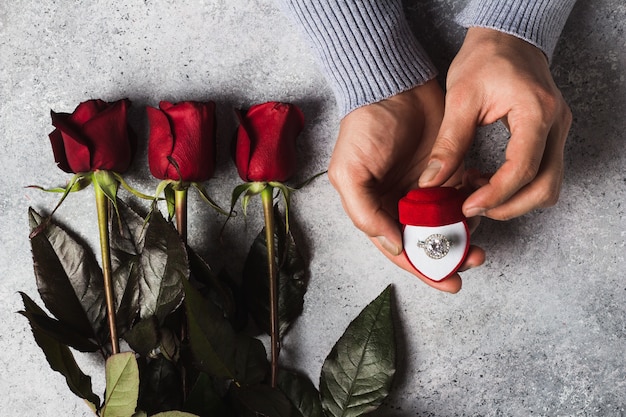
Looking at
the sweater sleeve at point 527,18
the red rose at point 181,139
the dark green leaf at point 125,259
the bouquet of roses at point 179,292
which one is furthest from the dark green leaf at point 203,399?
the sweater sleeve at point 527,18

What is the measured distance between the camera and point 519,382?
766 millimetres

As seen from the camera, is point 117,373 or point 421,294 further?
point 421,294

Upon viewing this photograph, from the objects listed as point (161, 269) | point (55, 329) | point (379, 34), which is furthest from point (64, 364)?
point (379, 34)

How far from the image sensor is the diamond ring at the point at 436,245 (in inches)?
22.9

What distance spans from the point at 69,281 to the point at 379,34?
1.43 feet

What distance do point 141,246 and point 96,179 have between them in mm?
93

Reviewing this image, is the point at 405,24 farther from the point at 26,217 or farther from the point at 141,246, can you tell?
the point at 26,217

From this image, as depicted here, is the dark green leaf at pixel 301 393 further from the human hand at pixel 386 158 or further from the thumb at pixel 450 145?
the thumb at pixel 450 145

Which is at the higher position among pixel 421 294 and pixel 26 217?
pixel 26 217

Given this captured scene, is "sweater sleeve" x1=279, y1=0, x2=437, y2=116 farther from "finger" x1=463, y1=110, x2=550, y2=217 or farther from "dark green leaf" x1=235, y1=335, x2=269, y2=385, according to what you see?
"dark green leaf" x1=235, y1=335, x2=269, y2=385

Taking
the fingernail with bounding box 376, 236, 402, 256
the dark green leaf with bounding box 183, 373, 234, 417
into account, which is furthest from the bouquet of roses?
the fingernail with bounding box 376, 236, 402, 256

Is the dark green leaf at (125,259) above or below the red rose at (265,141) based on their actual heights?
below

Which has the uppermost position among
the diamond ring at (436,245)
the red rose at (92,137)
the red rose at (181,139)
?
the red rose at (92,137)

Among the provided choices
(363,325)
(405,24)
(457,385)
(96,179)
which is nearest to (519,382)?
(457,385)
